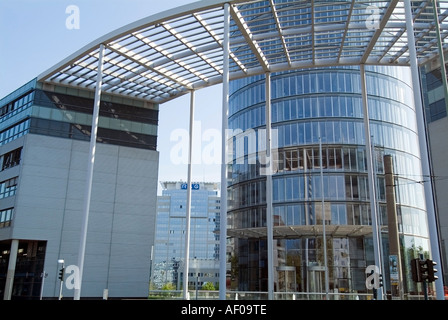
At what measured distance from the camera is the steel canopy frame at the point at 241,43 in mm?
17953

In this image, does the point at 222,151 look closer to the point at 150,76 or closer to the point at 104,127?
the point at 150,76

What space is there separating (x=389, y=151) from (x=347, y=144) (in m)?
5.21

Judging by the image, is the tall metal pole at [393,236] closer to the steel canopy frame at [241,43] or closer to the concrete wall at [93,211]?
the steel canopy frame at [241,43]

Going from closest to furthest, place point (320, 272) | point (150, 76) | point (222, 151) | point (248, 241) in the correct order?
point (222, 151) → point (150, 76) → point (320, 272) → point (248, 241)

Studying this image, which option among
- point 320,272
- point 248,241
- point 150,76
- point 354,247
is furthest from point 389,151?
point 150,76

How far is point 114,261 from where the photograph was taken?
2727 centimetres

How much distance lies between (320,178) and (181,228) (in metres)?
90.6

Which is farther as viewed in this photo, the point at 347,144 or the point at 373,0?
the point at 347,144

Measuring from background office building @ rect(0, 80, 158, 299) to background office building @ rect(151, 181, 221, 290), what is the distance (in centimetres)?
7399

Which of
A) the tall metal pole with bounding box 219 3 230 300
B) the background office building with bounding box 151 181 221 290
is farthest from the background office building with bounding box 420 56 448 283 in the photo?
the background office building with bounding box 151 181 221 290

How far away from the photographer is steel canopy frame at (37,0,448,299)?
58.9ft

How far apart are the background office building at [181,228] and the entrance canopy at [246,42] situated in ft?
260

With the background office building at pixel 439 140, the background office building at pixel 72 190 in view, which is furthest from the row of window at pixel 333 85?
the background office building at pixel 72 190
